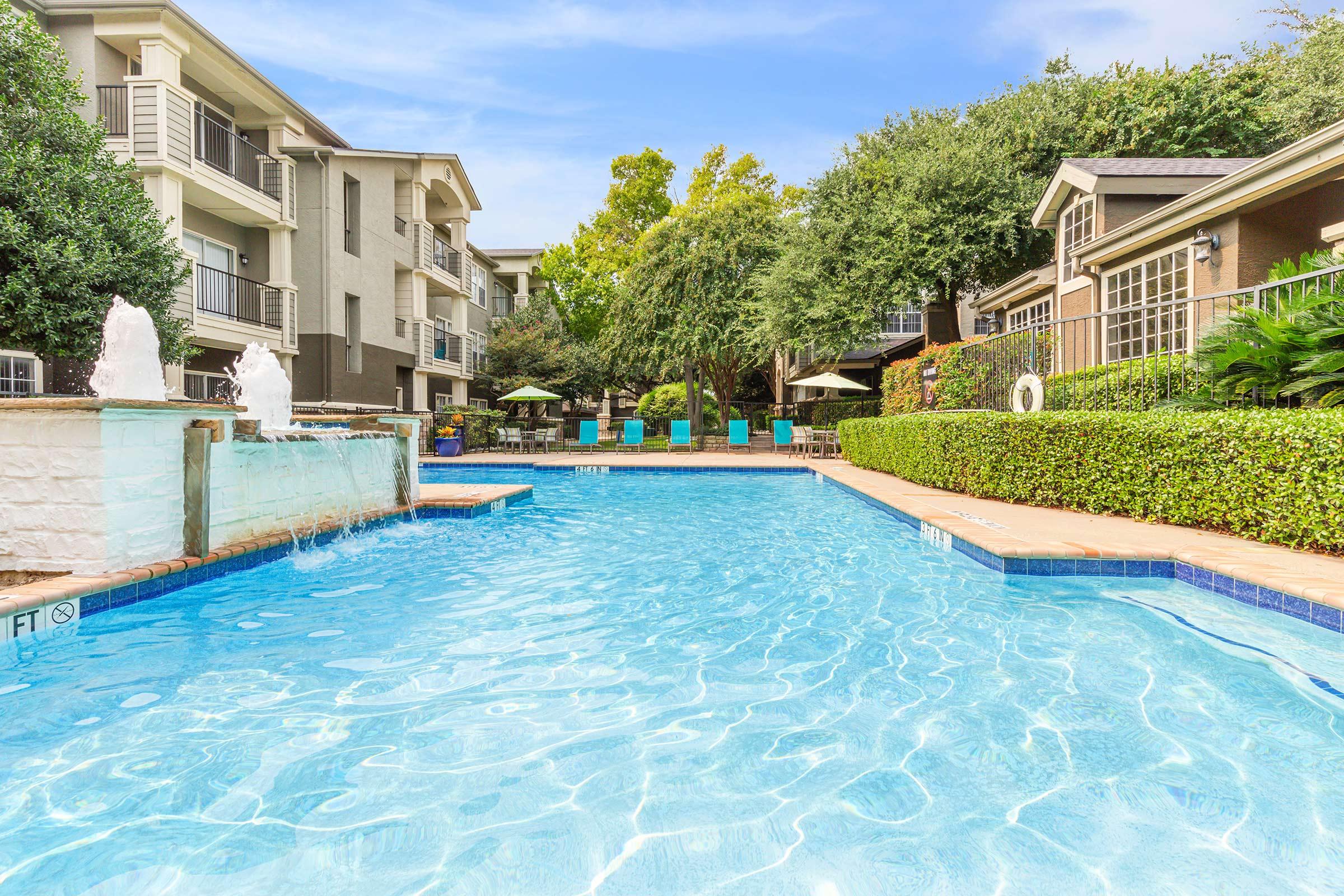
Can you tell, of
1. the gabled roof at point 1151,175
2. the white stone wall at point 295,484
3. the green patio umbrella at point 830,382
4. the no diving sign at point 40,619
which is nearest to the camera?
the no diving sign at point 40,619

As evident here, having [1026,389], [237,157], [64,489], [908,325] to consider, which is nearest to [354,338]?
[237,157]

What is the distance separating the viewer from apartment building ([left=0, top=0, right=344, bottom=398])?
1189 centimetres

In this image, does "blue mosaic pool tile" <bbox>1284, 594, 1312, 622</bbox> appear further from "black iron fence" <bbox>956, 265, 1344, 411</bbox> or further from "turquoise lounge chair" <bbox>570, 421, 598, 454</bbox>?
"turquoise lounge chair" <bbox>570, 421, 598, 454</bbox>

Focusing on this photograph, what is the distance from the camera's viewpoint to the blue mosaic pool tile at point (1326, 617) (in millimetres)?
3475

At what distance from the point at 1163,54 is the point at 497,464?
981 inches

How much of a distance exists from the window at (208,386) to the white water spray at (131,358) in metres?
5.68

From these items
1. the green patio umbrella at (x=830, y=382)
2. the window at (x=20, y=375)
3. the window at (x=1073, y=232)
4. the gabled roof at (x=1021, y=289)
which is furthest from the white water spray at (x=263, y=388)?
the gabled roof at (x=1021, y=289)

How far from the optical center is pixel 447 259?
76.1 feet

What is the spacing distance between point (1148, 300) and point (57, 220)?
17.5 metres

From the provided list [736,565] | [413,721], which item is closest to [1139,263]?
[736,565]

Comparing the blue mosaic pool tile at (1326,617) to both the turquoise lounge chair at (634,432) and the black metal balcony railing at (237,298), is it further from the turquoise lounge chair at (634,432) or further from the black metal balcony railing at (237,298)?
the turquoise lounge chair at (634,432)

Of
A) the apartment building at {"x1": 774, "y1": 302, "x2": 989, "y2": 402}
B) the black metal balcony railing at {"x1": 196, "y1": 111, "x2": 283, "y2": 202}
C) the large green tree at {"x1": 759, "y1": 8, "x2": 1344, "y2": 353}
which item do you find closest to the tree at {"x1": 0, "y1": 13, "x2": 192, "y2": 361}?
the black metal balcony railing at {"x1": 196, "y1": 111, "x2": 283, "y2": 202}

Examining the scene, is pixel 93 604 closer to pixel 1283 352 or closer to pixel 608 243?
Answer: pixel 1283 352

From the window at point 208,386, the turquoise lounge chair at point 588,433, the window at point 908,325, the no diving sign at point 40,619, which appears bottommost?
the no diving sign at point 40,619
